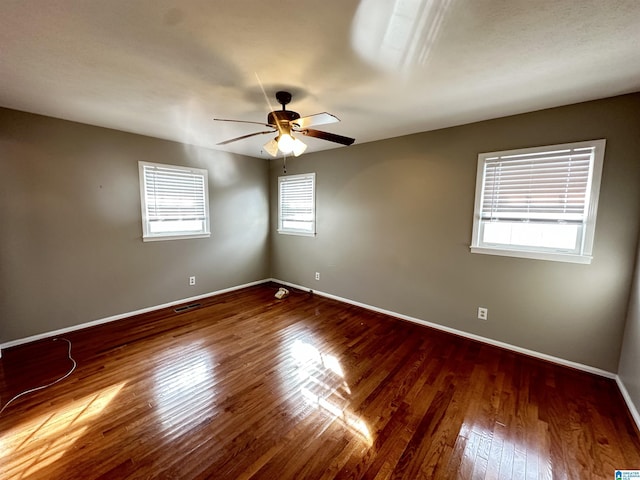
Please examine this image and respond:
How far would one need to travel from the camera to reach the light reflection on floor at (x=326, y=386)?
183cm

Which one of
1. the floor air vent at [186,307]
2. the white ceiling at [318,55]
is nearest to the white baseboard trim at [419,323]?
the floor air vent at [186,307]

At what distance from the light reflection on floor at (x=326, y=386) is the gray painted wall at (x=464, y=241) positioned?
1440mm

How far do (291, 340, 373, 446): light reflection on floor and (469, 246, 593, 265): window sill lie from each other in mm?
1970

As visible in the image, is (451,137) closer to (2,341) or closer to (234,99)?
(234,99)

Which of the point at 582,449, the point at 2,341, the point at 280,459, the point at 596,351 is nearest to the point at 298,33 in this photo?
the point at 280,459

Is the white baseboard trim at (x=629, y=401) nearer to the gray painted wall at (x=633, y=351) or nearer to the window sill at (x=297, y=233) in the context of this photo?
the gray painted wall at (x=633, y=351)

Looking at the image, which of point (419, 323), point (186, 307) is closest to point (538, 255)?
point (419, 323)

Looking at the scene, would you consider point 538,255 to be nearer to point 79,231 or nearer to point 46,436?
point 46,436

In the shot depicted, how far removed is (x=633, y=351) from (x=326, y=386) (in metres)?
2.40

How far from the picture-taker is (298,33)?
57.1 inches

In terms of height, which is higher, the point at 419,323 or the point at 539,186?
the point at 539,186

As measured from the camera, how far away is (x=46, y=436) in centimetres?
167

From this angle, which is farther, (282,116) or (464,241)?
(464,241)

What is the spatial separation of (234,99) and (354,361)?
2.69m
